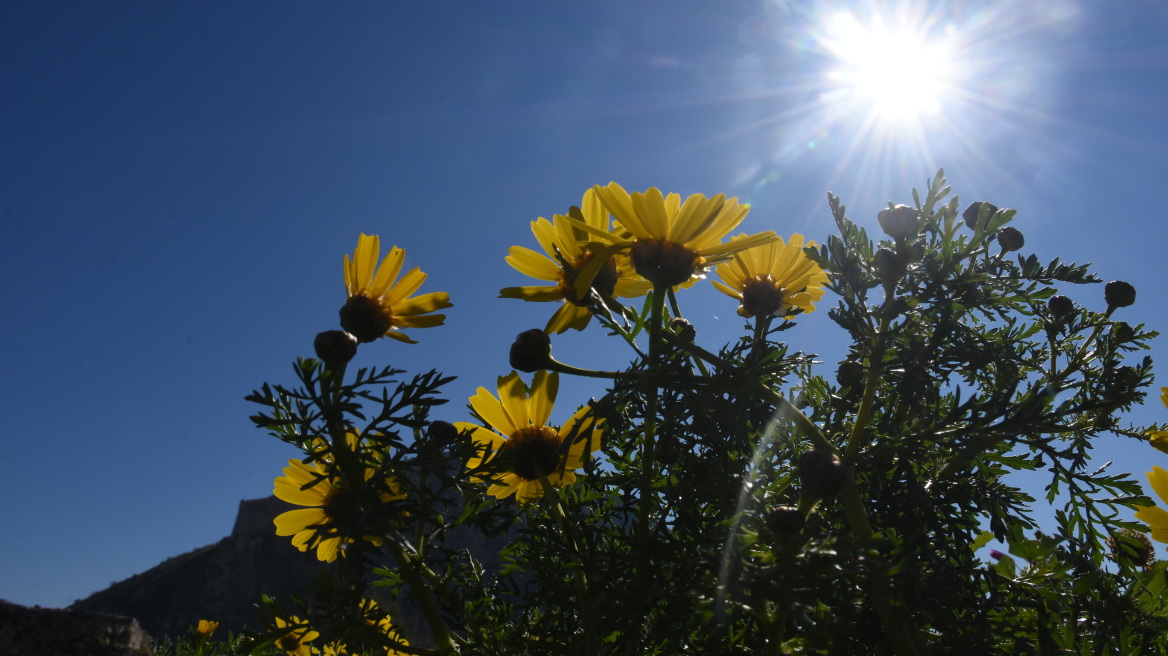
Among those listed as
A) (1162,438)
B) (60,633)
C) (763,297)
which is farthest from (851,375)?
(60,633)

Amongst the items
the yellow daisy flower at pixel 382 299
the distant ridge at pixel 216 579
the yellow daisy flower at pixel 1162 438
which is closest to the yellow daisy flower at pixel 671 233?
the yellow daisy flower at pixel 382 299

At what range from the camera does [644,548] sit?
133 centimetres

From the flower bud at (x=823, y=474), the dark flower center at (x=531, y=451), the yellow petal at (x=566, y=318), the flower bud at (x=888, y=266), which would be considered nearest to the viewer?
the flower bud at (x=823, y=474)

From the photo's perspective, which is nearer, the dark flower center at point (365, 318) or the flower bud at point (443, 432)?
the flower bud at point (443, 432)

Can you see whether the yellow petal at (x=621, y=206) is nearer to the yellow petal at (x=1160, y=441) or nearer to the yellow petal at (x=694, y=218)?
the yellow petal at (x=694, y=218)

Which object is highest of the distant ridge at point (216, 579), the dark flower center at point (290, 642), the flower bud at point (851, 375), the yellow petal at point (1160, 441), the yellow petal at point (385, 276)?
the distant ridge at point (216, 579)

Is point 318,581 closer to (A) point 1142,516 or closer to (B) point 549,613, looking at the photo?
(B) point 549,613

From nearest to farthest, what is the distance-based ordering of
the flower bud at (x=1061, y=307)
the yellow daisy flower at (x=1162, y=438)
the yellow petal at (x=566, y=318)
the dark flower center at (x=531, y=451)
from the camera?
the yellow daisy flower at (x=1162, y=438) < the yellow petal at (x=566, y=318) < the dark flower center at (x=531, y=451) < the flower bud at (x=1061, y=307)

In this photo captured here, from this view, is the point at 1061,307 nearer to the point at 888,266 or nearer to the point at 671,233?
the point at 888,266

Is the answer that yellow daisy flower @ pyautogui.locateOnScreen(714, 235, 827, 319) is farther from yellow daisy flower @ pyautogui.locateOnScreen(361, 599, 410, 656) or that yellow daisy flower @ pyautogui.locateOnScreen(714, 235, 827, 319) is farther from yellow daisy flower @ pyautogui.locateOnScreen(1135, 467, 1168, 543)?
yellow daisy flower @ pyautogui.locateOnScreen(361, 599, 410, 656)

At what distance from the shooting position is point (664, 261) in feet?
4.74

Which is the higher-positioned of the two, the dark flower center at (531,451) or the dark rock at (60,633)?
the dark flower center at (531,451)

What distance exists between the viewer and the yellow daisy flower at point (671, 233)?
1401 mm

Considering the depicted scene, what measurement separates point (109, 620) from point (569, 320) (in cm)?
129
